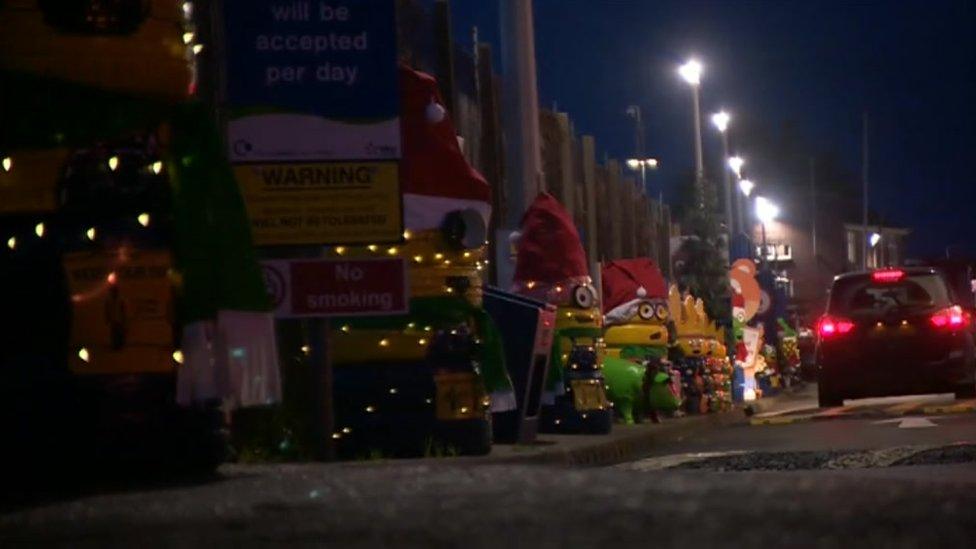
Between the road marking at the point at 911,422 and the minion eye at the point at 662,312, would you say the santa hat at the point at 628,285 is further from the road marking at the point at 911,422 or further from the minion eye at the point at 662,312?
the road marking at the point at 911,422

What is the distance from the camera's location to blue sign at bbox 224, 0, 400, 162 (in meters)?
12.4

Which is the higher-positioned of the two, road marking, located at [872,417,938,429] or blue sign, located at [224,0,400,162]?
blue sign, located at [224,0,400,162]

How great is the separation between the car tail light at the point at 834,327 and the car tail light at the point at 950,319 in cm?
98

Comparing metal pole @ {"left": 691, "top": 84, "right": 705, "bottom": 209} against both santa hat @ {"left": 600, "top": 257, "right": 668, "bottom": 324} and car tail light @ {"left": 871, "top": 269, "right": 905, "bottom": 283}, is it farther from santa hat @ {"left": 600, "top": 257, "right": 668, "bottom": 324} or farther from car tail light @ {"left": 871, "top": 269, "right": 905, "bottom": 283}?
car tail light @ {"left": 871, "top": 269, "right": 905, "bottom": 283}

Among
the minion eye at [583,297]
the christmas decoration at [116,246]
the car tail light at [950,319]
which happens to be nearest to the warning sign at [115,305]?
the christmas decoration at [116,246]

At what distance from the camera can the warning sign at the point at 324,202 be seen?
1241cm

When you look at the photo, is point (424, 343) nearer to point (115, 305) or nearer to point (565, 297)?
point (565, 297)

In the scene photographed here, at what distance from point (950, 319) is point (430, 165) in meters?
10.8

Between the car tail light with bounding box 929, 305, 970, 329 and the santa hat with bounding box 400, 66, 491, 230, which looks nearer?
the santa hat with bounding box 400, 66, 491, 230

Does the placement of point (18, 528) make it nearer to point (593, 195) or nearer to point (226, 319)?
point (226, 319)

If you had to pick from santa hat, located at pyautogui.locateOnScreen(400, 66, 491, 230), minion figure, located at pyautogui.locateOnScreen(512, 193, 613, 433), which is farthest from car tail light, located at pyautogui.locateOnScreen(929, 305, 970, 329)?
santa hat, located at pyautogui.locateOnScreen(400, 66, 491, 230)

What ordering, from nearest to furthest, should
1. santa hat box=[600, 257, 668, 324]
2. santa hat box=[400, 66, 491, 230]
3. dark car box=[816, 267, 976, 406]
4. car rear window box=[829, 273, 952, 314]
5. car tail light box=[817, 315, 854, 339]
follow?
santa hat box=[400, 66, 491, 230]
dark car box=[816, 267, 976, 406]
car tail light box=[817, 315, 854, 339]
car rear window box=[829, 273, 952, 314]
santa hat box=[600, 257, 668, 324]

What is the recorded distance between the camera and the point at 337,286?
12.7 meters

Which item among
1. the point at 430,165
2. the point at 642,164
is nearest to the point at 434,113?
the point at 430,165
